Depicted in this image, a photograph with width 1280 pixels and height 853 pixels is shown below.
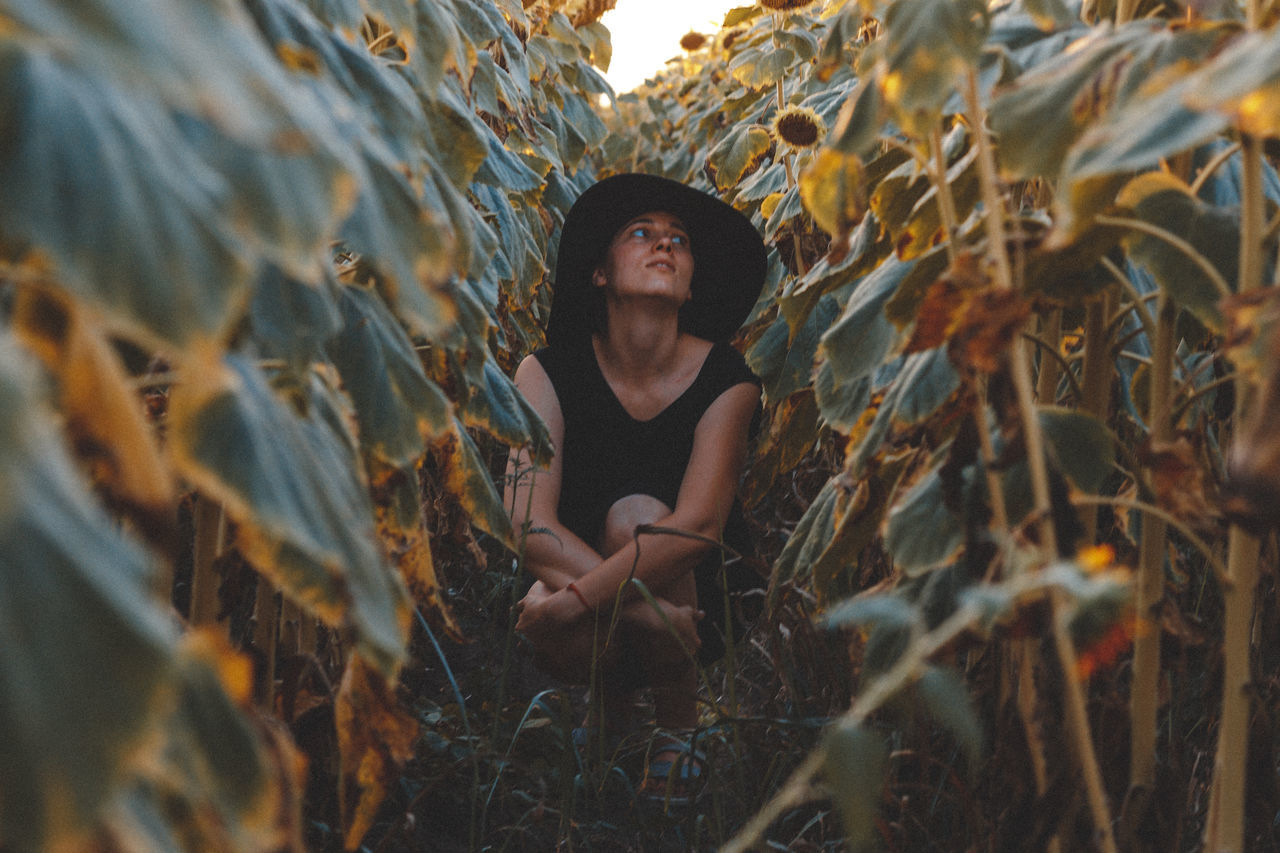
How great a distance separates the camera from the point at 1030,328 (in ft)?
3.80

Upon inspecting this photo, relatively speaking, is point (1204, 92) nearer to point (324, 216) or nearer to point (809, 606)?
point (324, 216)

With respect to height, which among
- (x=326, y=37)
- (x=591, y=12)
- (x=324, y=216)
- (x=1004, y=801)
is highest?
(x=591, y=12)

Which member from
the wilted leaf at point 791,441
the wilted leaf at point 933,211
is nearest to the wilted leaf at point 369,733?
the wilted leaf at point 933,211

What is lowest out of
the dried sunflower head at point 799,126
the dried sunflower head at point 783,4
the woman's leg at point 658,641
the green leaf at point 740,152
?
the woman's leg at point 658,641

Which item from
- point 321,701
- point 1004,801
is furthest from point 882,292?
point 321,701

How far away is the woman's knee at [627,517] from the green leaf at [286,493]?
1425 mm

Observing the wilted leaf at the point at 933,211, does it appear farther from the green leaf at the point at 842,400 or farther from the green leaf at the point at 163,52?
the green leaf at the point at 163,52

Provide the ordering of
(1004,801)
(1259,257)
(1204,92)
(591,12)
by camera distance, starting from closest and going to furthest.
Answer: (1204,92) → (1259,257) → (1004,801) → (591,12)

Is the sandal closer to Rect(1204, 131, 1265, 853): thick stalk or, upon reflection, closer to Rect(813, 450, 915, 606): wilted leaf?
Rect(813, 450, 915, 606): wilted leaf

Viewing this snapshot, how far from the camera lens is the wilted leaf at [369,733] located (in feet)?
2.61

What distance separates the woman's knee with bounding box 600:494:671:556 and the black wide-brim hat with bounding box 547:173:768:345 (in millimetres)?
470

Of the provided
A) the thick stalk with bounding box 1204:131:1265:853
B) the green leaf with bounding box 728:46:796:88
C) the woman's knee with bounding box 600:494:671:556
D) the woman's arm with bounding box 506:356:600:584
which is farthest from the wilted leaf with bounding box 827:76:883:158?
the green leaf with bounding box 728:46:796:88

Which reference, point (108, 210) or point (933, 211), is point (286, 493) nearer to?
point (108, 210)

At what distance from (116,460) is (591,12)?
2823 mm
